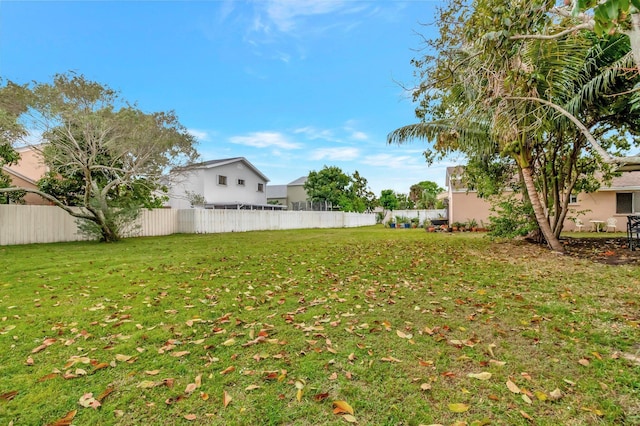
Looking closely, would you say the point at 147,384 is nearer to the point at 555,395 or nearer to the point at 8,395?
the point at 8,395

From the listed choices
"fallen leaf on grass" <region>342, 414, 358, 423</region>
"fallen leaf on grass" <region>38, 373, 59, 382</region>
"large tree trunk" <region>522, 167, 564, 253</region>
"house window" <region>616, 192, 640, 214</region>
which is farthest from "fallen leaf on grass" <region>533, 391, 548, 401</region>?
"house window" <region>616, 192, 640, 214</region>

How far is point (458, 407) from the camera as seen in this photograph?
6.57 feet

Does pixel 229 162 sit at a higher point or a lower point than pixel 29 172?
higher

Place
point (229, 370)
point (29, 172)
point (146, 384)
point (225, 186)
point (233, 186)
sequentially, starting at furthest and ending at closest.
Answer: point (233, 186), point (225, 186), point (29, 172), point (229, 370), point (146, 384)

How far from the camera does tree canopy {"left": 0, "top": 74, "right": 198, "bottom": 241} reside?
10.5 metres

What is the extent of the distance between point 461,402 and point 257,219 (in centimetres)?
1924

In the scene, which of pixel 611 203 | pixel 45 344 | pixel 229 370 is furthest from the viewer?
pixel 611 203

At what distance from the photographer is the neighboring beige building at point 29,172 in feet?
42.4

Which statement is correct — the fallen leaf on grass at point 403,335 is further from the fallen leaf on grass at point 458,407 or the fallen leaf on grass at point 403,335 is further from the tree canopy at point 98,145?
the tree canopy at point 98,145

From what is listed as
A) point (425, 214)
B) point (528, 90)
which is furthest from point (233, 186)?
point (528, 90)

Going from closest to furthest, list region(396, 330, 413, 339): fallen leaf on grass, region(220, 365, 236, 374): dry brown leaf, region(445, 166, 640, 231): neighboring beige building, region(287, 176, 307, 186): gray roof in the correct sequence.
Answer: region(220, 365, 236, 374): dry brown leaf → region(396, 330, 413, 339): fallen leaf on grass → region(445, 166, 640, 231): neighboring beige building → region(287, 176, 307, 186): gray roof

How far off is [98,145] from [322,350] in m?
13.4

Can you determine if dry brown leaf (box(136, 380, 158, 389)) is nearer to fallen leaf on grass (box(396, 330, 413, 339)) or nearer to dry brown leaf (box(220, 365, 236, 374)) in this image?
dry brown leaf (box(220, 365, 236, 374))

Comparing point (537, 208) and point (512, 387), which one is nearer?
point (512, 387)
